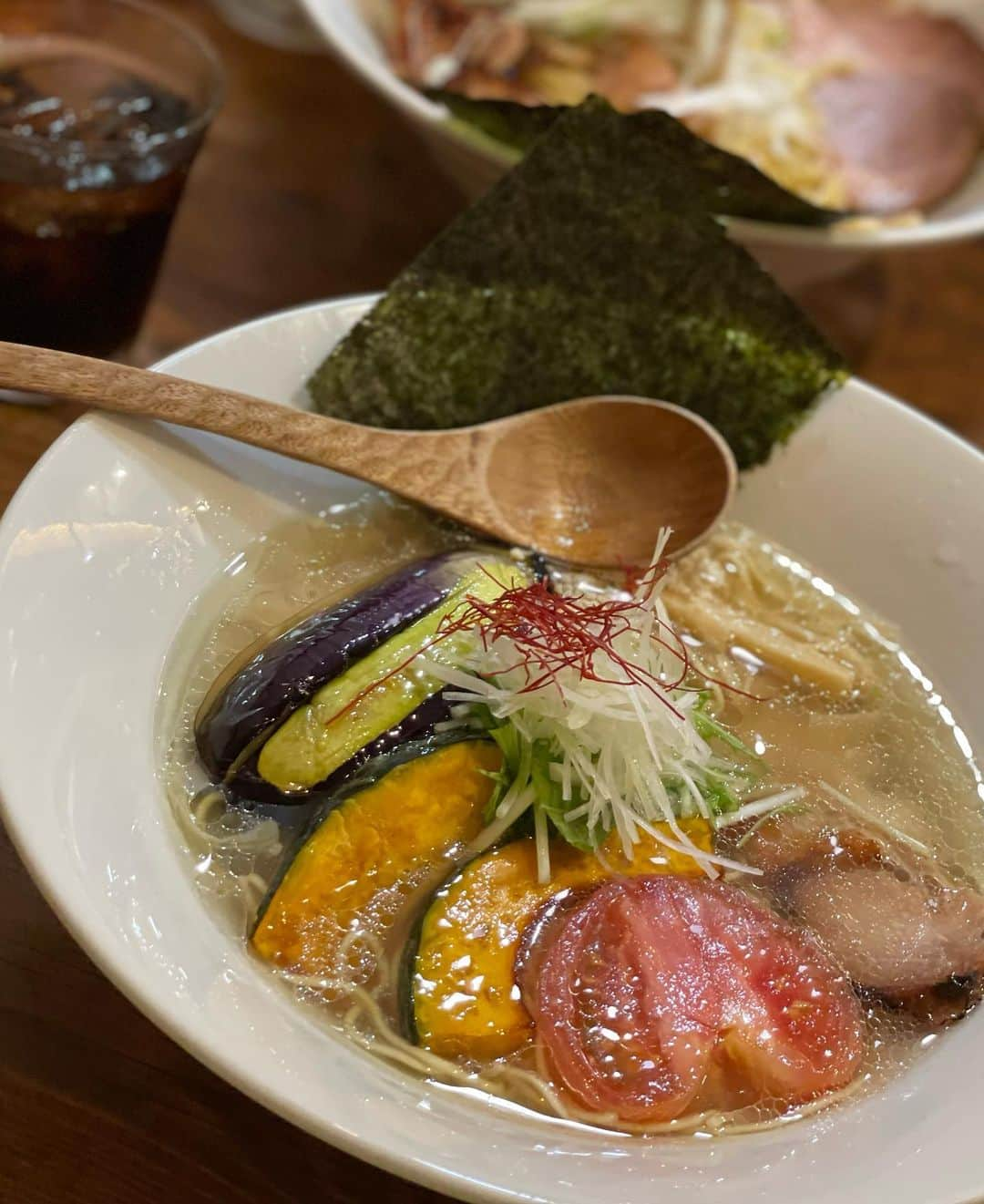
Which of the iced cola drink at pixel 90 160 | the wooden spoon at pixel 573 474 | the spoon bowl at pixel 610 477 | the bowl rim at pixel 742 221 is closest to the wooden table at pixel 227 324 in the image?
the iced cola drink at pixel 90 160

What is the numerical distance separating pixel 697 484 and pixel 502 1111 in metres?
0.86

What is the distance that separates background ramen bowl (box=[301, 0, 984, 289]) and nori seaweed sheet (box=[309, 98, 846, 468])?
26 cm

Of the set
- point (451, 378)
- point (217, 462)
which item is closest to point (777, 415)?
point (451, 378)

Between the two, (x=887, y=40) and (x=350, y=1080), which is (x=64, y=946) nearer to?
(x=350, y=1080)

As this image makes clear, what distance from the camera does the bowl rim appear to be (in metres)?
1.89

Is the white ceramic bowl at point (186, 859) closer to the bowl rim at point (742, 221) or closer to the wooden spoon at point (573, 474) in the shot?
the wooden spoon at point (573, 474)

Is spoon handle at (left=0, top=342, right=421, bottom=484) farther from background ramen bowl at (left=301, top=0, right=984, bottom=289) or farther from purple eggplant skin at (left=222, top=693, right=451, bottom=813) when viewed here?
background ramen bowl at (left=301, top=0, right=984, bottom=289)

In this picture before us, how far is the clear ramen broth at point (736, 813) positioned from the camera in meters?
1.12

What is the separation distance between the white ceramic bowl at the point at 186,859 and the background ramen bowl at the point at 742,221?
0.56m

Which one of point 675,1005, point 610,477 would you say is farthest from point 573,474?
point 675,1005

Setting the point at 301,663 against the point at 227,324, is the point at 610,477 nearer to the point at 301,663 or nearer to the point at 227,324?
the point at 301,663

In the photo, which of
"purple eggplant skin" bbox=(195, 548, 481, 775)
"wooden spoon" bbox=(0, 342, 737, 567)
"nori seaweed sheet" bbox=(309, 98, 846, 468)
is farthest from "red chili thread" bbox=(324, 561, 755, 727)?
"nori seaweed sheet" bbox=(309, 98, 846, 468)

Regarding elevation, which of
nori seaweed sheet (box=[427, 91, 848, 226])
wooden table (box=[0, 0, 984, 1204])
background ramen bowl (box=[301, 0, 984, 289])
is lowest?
wooden table (box=[0, 0, 984, 1204])

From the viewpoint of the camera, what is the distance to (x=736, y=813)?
53.0 inches
